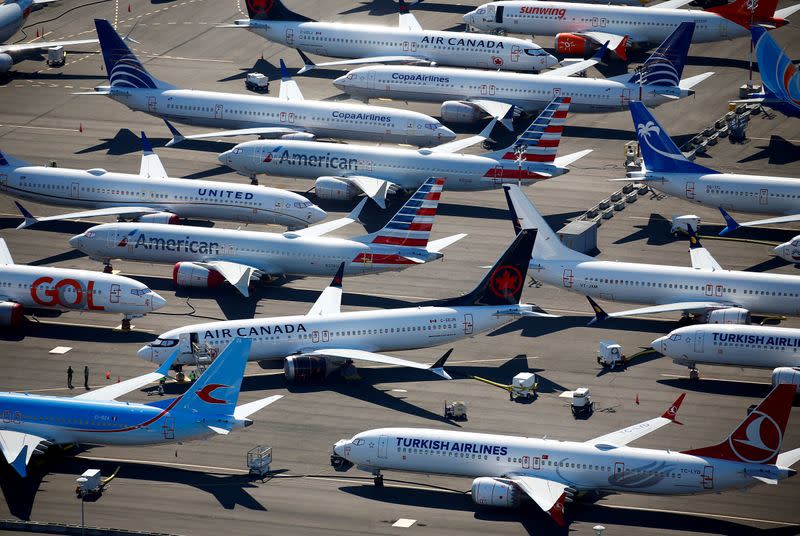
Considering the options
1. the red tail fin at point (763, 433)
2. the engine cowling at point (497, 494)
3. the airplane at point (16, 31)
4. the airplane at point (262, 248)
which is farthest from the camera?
the airplane at point (16, 31)

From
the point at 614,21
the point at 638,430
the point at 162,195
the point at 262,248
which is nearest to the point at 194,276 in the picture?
the point at 262,248

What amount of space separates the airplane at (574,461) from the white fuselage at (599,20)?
8239 cm

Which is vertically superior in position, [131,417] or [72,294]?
[72,294]

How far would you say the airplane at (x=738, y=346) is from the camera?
10631cm

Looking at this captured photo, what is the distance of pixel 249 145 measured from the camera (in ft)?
461

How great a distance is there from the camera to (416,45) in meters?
165

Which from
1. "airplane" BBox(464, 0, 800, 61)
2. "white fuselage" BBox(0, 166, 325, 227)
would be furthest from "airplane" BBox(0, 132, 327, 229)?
"airplane" BBox(464, 0, 800, 61)

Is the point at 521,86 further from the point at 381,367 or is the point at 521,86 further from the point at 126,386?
the point at 126,386

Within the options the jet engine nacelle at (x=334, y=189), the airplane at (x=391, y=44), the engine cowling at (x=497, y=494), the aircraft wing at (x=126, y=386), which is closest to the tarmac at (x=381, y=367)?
the engine cowling at (x=497, y=494)

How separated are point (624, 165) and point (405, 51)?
3076 cm

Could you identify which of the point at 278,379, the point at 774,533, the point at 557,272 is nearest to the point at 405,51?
the point at 557,272

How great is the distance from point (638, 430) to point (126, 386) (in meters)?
32.6

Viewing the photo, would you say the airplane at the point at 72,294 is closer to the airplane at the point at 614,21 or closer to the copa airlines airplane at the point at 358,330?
the copa airlines airplane at the point at 358,330

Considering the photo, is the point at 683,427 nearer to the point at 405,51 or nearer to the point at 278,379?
the point at 278,379
